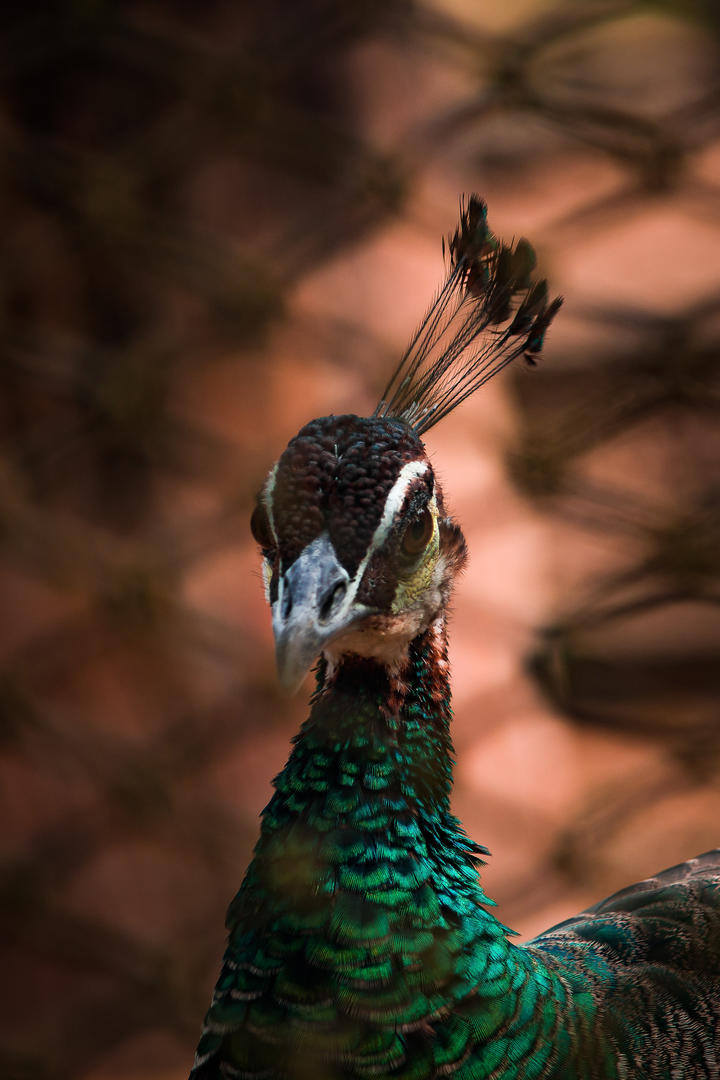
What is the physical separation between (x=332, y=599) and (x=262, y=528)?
7 centimetres

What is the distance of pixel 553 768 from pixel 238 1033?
810 mm

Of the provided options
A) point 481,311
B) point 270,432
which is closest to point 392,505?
point 481,311

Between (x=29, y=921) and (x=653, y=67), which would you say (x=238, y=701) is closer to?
(x=29, y=921)

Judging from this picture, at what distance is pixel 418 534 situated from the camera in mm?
531

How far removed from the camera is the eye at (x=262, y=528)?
513mm

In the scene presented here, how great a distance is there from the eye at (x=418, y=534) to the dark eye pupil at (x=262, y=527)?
72 millimetres

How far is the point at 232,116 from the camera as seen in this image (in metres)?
0.93

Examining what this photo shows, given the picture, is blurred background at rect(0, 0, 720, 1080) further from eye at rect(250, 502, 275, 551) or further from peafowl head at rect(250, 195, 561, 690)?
eye at rect(250, 502, 275, 551)

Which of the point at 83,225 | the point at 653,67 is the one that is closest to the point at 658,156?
the point at 653,67

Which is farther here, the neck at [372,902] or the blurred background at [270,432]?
the blurred background at [270,432]

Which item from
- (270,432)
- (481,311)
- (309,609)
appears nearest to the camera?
(309,609)

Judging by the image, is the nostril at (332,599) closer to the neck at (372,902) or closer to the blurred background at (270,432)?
the neck at (372,902)

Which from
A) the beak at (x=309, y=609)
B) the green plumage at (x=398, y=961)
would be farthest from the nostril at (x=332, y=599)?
the green plumage at (x=398, y=961)

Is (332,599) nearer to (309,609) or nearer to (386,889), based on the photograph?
(309,609)
